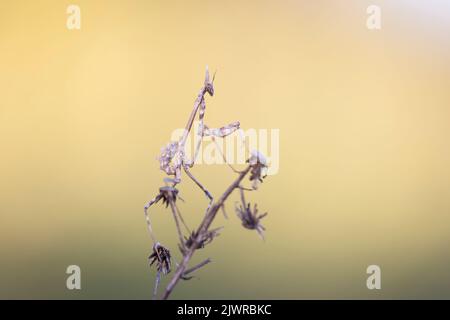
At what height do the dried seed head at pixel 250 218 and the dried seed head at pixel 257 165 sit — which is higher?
the dried seed head at pixel 257 165

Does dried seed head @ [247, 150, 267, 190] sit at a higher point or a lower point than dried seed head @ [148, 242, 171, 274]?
higher

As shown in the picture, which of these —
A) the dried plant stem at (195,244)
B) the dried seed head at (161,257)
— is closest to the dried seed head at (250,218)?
the dried plant stem at (195,244)

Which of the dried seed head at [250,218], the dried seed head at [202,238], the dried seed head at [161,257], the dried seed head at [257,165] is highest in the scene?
the dried seed head at [257,165]

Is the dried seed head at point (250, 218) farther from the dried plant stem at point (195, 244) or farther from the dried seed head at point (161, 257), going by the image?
the dried seed head at point (161, 257)

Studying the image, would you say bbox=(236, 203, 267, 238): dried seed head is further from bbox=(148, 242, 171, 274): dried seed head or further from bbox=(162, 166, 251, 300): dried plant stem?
bbox=(148, 242, 171, 274): dried seed head

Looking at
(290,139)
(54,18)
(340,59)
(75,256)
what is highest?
(54,18)

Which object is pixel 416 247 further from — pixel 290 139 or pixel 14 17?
pixel 14 17

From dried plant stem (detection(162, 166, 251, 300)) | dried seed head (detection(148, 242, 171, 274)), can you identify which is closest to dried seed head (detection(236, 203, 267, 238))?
dried plant stem (detection(162, 166, 251, 300))

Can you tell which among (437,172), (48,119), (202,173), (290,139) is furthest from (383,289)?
(48,119)
